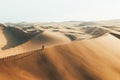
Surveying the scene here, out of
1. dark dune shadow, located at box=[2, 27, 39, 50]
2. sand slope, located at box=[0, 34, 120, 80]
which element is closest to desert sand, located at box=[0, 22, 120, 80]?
sand slope, located at box=[0, 34, 120, 80]

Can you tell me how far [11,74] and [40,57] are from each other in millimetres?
1111

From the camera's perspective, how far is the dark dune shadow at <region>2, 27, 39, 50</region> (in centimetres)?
1800

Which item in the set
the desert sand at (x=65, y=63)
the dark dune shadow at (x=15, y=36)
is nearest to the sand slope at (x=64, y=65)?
the desert sand at (x=65, y=63)

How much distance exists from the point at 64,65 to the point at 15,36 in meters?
14.9

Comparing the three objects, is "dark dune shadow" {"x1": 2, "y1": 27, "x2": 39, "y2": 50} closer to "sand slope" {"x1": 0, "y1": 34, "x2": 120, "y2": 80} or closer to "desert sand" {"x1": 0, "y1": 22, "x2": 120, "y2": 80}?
"desert sand" {"x1": 0, "y1": 22, "x2": 120, "y2": 80}

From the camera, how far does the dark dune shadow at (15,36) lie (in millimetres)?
18000

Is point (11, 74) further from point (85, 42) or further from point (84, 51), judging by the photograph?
point (85, 42)

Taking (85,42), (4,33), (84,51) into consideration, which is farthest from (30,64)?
(4,33)

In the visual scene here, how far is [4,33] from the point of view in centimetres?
2212

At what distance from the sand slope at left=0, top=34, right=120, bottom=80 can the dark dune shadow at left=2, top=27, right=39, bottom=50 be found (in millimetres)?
10658

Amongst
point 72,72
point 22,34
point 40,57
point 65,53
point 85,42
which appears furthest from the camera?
point 22,34

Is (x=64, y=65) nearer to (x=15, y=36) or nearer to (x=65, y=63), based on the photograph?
(x=65, y=63)

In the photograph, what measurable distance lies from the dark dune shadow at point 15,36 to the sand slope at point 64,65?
10.7 metres

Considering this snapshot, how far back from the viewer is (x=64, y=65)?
6.30 metres
